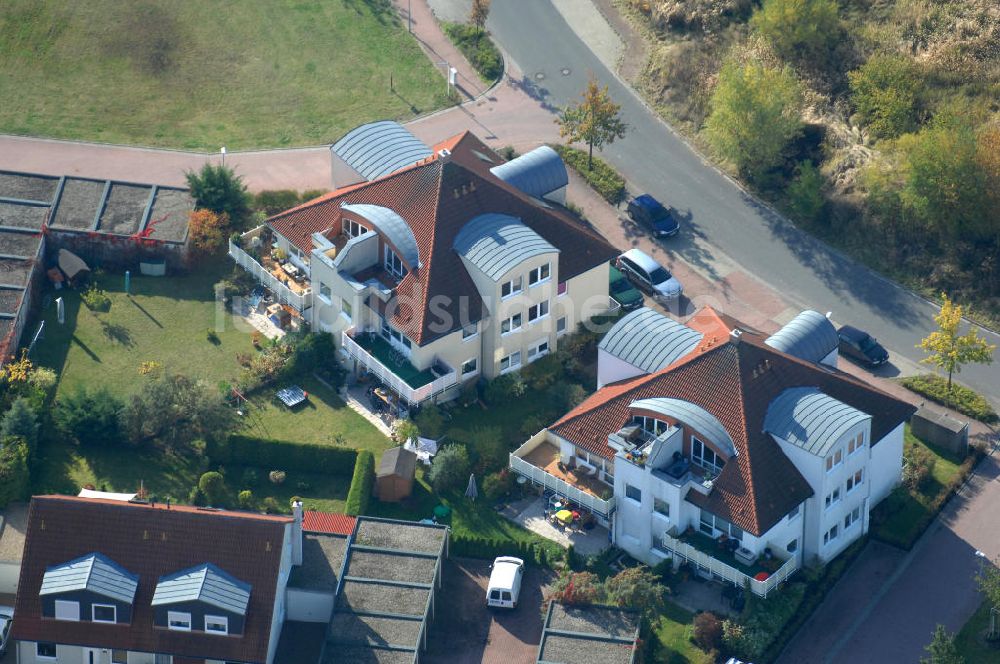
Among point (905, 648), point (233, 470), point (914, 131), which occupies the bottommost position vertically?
point (233, 470)

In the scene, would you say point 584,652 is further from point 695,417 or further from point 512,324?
point 512,324

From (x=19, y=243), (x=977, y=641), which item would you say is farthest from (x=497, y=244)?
(x=977, y=641)

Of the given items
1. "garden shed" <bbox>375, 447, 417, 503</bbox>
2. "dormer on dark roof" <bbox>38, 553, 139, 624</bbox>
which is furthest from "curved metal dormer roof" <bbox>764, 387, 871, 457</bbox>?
"dormer on dark roof" <bbox>38, 553, 139, 624</bbox>

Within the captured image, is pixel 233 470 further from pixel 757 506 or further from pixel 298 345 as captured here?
pixel 757 506

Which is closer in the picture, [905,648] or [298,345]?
[905,648]

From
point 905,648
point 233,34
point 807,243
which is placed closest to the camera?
point 905,648

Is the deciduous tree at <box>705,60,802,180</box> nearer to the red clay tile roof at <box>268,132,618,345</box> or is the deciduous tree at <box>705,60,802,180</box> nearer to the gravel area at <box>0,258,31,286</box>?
the red clay tile roof at <box>268,132,618,345</box>

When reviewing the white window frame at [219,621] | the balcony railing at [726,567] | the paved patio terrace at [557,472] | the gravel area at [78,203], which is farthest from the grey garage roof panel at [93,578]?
the gravel area at [78,203]

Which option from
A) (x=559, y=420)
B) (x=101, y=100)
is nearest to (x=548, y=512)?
(x=559, y=420)
